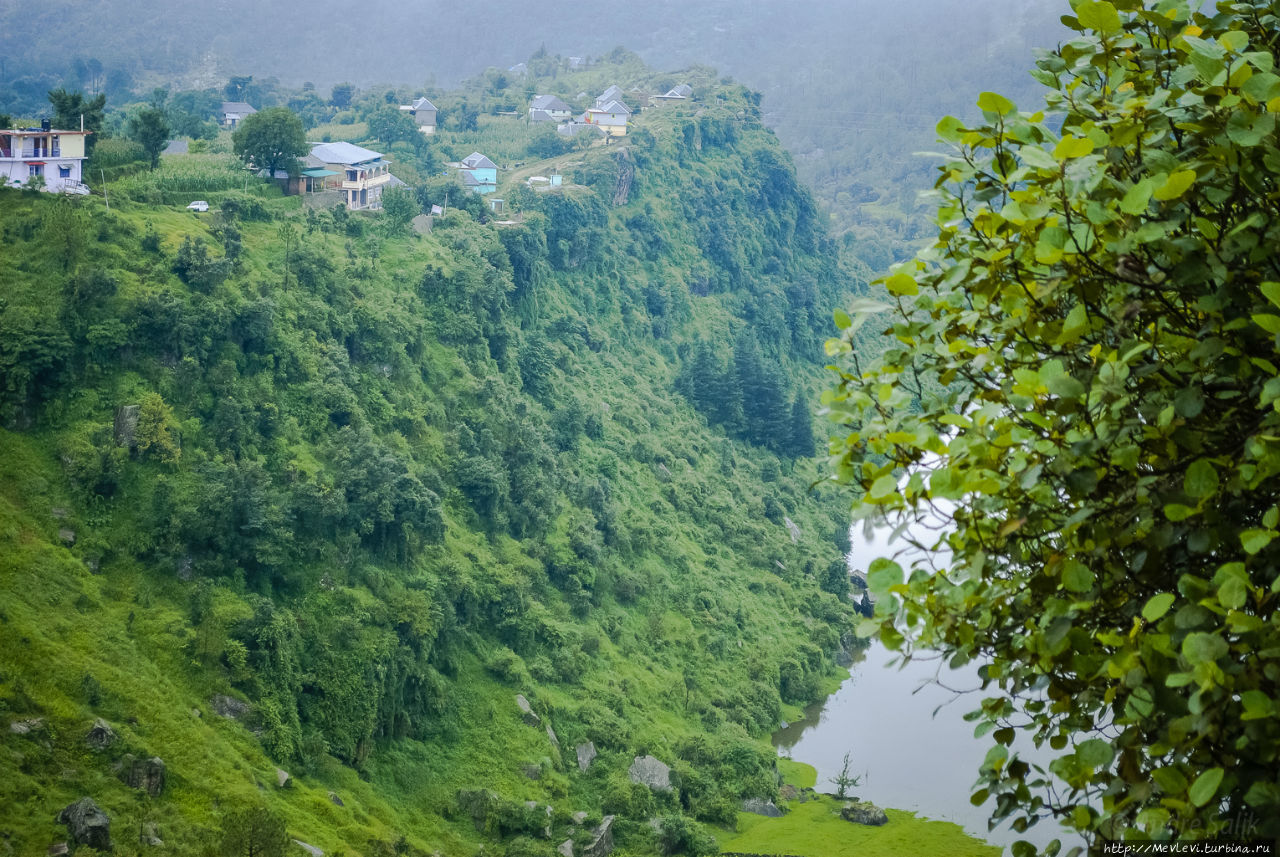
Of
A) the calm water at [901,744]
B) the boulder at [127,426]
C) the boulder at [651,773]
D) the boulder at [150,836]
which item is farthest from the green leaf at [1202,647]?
the boulder at [651,773]

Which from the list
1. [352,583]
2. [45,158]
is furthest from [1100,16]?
[45,158]

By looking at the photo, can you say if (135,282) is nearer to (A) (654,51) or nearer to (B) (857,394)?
(B) (857,394)

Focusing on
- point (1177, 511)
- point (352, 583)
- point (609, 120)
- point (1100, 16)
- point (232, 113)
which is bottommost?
point (1177, 511)

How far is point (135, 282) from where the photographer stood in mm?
15609

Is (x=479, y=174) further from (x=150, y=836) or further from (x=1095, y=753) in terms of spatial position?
(x=1095, y=753)

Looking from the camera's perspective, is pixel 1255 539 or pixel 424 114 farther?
pixel 424 114

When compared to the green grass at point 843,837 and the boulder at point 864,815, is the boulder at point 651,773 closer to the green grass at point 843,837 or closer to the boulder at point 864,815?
the green grass at point 843,837

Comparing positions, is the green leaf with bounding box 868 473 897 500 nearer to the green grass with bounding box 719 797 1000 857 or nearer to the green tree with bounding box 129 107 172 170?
the green grass with bounding box 719 797 1000 857

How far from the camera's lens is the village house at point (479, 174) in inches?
1185

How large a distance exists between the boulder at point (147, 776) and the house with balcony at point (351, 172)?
1405 centimetres

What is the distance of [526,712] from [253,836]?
238 inches

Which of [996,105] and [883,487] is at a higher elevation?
[996,105]

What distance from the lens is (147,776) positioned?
446 inches

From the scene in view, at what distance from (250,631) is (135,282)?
5438mm
